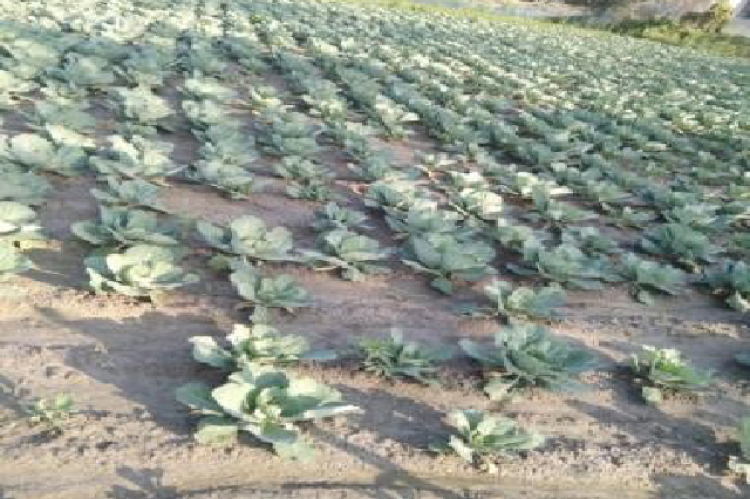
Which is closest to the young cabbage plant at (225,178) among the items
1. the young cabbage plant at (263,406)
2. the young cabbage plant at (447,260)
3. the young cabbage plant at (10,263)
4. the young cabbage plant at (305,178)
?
the young cabbage plant at (305,178)

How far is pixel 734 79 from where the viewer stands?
20469 mm

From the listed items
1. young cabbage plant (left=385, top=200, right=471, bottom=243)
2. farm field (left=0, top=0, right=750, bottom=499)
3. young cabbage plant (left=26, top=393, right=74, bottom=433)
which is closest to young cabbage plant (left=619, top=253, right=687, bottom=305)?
farm field (left=0, top=0, right=750, bottom=499)

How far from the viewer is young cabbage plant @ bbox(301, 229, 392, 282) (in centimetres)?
473

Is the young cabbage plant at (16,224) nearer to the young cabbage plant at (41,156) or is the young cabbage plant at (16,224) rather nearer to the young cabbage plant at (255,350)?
the young cabbage plant at (41,156)

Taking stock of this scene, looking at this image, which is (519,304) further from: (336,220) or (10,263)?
(10,263)

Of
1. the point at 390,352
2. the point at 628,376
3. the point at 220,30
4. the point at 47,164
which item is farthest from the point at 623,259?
the point at 220,30

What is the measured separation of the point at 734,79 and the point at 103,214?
1975 cm

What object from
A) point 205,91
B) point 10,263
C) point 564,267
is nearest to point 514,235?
point 564,267

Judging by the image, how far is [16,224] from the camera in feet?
14.2

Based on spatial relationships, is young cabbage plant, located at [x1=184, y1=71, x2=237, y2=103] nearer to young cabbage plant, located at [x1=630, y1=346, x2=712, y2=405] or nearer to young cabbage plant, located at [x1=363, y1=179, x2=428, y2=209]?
young cabbage plant, located at [x1=363, y1=179, x2=428, y2=209]

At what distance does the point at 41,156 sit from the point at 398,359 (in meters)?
3.13

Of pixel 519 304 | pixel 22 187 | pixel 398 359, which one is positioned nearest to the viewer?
pixel 398 359

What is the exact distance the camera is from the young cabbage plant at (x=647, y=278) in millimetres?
5215

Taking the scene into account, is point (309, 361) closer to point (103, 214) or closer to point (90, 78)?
point (103, 214)
